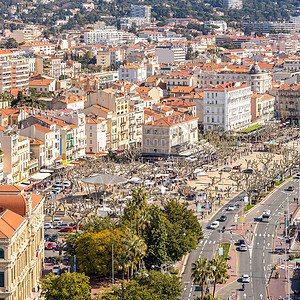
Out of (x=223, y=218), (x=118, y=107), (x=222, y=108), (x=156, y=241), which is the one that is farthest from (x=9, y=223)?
(x=222, y=108)

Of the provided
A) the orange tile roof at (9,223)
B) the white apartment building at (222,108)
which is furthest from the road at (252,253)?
the white apartment building at (222,108)

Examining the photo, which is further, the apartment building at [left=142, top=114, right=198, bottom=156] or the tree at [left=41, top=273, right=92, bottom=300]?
the apartment building at [left=142, top=114, right=198, bottom=156]

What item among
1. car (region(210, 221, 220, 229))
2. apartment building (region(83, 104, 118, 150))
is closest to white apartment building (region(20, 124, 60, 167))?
apartment building (region(83, 104, 118, 150))

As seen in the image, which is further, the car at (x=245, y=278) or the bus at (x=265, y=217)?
the bus at (x=265, y=217)

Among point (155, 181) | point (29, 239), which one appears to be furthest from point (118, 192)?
point (29, 239)

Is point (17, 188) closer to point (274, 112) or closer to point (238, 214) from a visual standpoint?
point (238, 214)

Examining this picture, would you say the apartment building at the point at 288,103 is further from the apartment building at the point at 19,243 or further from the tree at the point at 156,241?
the apartment building at the point at 19,243

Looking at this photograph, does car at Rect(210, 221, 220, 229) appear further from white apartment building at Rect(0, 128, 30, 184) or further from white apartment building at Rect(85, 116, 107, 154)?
white apartment building at Rect(85, 116, 107, 154)
